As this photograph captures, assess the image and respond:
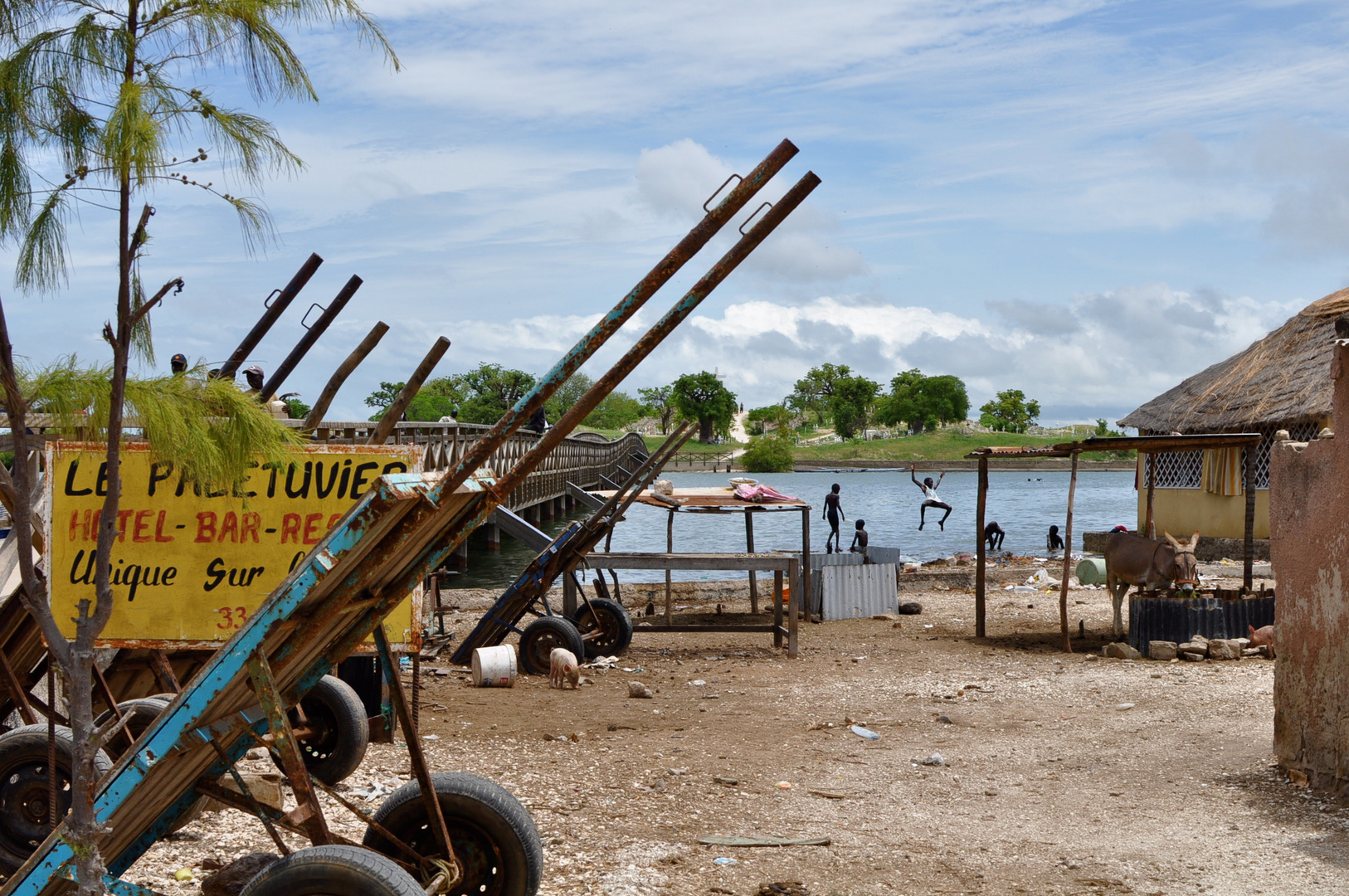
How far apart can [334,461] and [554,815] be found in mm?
2796

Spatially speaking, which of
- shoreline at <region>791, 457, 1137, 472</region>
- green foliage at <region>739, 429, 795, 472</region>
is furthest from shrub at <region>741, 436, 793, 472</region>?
shoreline at <region>791, 457, 1137, 472</region>

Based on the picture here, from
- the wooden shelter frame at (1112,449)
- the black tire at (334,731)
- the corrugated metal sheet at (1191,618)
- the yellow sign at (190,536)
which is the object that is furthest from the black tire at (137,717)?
the corrugated metal sheet at (1191,618)

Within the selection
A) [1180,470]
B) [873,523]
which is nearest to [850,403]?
[873,523]

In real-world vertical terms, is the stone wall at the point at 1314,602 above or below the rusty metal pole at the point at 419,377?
below

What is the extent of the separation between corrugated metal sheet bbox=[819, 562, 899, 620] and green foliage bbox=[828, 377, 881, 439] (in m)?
128

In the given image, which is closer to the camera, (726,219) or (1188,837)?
(726,219)

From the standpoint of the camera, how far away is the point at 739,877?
5.60 meters

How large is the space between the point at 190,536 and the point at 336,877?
473 centimetres

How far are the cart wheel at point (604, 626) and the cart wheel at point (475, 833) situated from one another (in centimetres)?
898

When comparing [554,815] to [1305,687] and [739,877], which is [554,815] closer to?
[739,877]

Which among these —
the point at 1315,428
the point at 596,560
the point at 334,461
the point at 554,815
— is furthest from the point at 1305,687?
the point at 1315,428

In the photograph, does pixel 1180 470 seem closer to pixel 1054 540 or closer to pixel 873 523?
pixel 1054 540

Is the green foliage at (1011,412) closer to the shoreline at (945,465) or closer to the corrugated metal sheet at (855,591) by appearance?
the shoreline at (945,465)

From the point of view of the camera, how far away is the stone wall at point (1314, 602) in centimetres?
693
